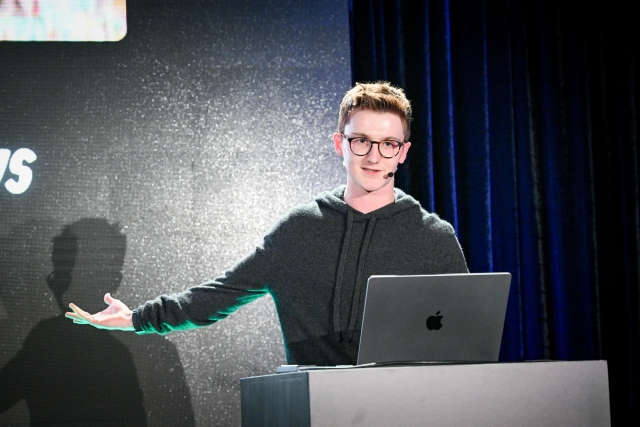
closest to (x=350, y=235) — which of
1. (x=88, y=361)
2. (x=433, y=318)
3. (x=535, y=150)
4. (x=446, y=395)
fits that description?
(x=433, y=318)

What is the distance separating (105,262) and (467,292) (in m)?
1.54

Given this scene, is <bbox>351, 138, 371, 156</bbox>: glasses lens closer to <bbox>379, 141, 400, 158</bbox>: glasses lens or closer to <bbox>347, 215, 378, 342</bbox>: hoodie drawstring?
<bbox>379, 141, 400, 158</bbox>: glasses lens

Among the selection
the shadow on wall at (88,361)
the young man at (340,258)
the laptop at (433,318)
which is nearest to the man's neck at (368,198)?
the young man at (340,258)

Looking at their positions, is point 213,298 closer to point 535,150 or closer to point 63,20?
point 63,20

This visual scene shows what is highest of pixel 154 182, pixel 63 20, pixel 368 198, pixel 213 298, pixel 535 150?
pixel 63 20

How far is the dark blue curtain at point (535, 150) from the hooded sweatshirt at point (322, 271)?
83cm

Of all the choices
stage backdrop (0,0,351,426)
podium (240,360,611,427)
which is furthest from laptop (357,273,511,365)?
stage backdrop (0,0,351,426)

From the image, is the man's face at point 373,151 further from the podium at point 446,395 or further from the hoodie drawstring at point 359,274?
the podium at point 446,395

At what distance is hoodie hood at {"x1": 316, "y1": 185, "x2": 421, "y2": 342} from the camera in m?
1.97

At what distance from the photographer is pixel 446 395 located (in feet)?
4.06

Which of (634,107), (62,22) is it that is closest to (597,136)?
(634,107)

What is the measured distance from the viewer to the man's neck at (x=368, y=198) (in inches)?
82.8

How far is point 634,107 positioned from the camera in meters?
3.07

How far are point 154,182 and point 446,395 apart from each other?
1.65 metres
